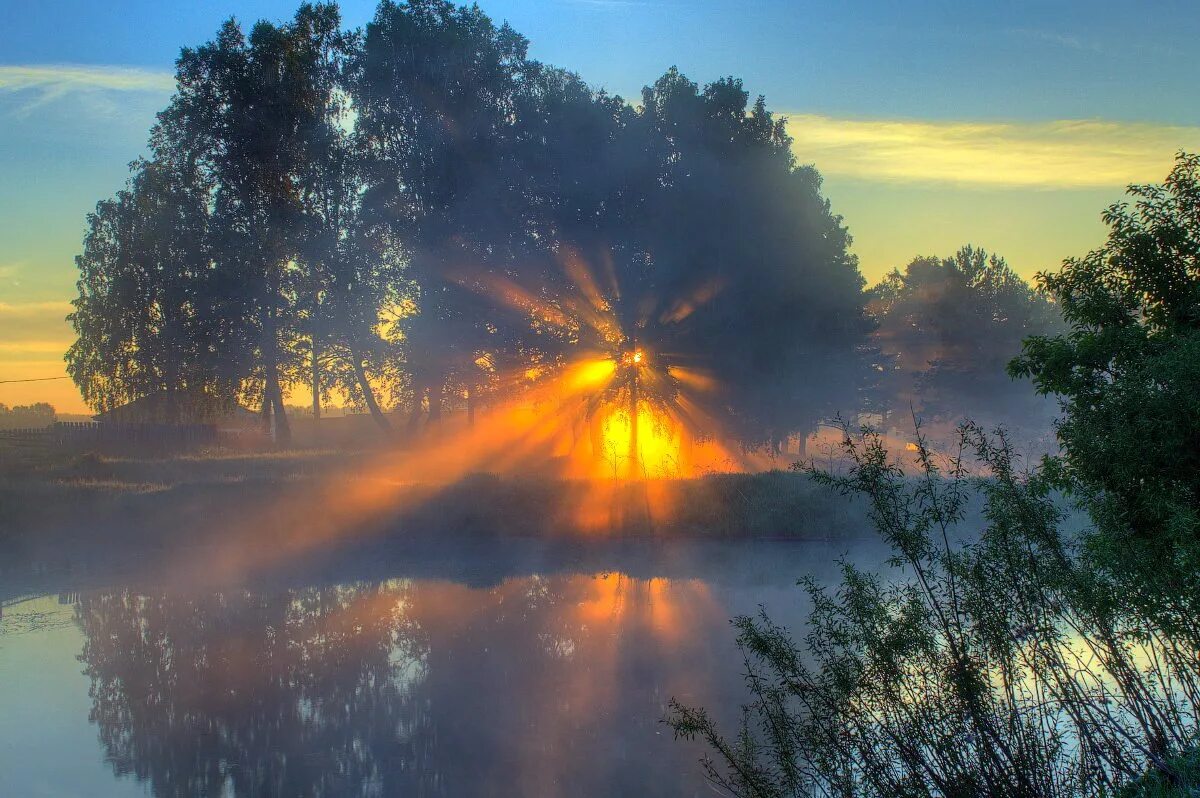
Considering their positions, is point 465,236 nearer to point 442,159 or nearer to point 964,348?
point 442,159

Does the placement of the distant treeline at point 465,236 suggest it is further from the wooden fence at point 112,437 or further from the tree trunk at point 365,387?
the wooden fence at point 112,437

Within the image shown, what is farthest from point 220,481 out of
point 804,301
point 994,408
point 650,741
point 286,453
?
point 994,408

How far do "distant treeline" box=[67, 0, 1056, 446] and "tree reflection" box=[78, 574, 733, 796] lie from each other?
51.4 feet

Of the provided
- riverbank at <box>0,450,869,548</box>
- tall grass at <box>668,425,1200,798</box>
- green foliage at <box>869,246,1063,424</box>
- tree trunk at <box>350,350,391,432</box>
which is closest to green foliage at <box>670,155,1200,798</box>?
tall grass at <box>668,425,1200,798</box>

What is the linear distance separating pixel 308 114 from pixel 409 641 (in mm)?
29210

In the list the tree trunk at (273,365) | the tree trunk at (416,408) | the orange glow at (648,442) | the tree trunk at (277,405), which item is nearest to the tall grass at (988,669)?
the orange glow at (648,442)

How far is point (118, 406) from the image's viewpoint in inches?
2039

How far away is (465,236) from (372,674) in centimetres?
2216

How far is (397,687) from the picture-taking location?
13.4 metres

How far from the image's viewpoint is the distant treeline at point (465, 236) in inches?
1331

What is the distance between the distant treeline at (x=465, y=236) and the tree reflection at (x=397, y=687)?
15.7m

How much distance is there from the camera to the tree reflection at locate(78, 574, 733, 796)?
10.2 metres

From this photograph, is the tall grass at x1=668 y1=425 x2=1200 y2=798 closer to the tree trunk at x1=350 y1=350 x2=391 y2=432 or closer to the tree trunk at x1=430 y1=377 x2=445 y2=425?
the tree trunk at x1=430 y1=377 x2=445 y2=425

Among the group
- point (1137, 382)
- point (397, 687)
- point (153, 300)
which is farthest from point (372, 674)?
point (153, 300)
